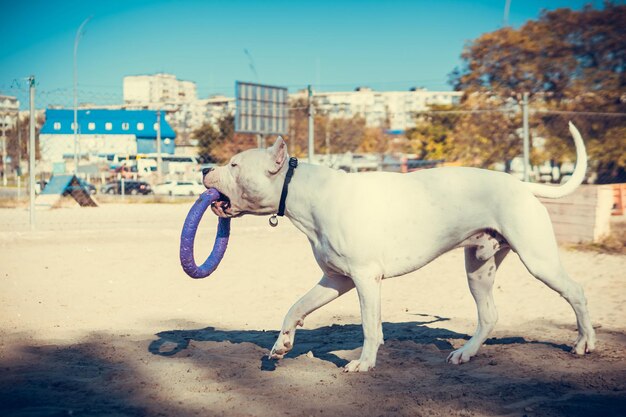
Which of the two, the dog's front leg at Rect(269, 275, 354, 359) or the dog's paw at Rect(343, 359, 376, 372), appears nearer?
the dog's paw at Rect(343, 359, 376, 372)

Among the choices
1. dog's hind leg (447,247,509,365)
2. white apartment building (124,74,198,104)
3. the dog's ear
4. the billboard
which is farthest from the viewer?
white apartment building (124,74,198,104)

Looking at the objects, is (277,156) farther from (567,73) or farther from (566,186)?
(567,73)

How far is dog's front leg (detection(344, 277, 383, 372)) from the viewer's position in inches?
202

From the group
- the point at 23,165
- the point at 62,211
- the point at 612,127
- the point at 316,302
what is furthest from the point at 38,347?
the point at 23,165

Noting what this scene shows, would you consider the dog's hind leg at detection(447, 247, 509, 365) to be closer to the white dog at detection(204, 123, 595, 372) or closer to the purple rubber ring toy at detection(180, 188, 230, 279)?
the white dog at detection(204, 123, 595, 372)

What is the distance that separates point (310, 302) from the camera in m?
5.44

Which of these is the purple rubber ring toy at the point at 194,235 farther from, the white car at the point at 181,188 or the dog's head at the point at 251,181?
the white car at the point at 181,188

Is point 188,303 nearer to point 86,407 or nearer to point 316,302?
point 316,302

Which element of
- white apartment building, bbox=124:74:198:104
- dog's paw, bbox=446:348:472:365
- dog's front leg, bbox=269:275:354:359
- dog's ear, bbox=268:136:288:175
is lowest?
dog's paw, bbox=446:348:472:365

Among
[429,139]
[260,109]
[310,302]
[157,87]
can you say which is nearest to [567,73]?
[260,109]

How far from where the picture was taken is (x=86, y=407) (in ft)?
13.9

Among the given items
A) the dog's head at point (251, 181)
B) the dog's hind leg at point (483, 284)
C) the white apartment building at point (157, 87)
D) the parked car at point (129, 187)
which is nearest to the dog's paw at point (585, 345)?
the dog's hind leg at point (483, 284)

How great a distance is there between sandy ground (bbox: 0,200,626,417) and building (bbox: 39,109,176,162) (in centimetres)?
1594

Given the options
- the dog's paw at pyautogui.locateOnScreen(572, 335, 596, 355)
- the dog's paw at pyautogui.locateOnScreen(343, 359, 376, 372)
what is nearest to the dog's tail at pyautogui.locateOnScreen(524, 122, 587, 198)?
the dog's paw at pyautogui.locateOnScreen(572, 335, 596, 355)
